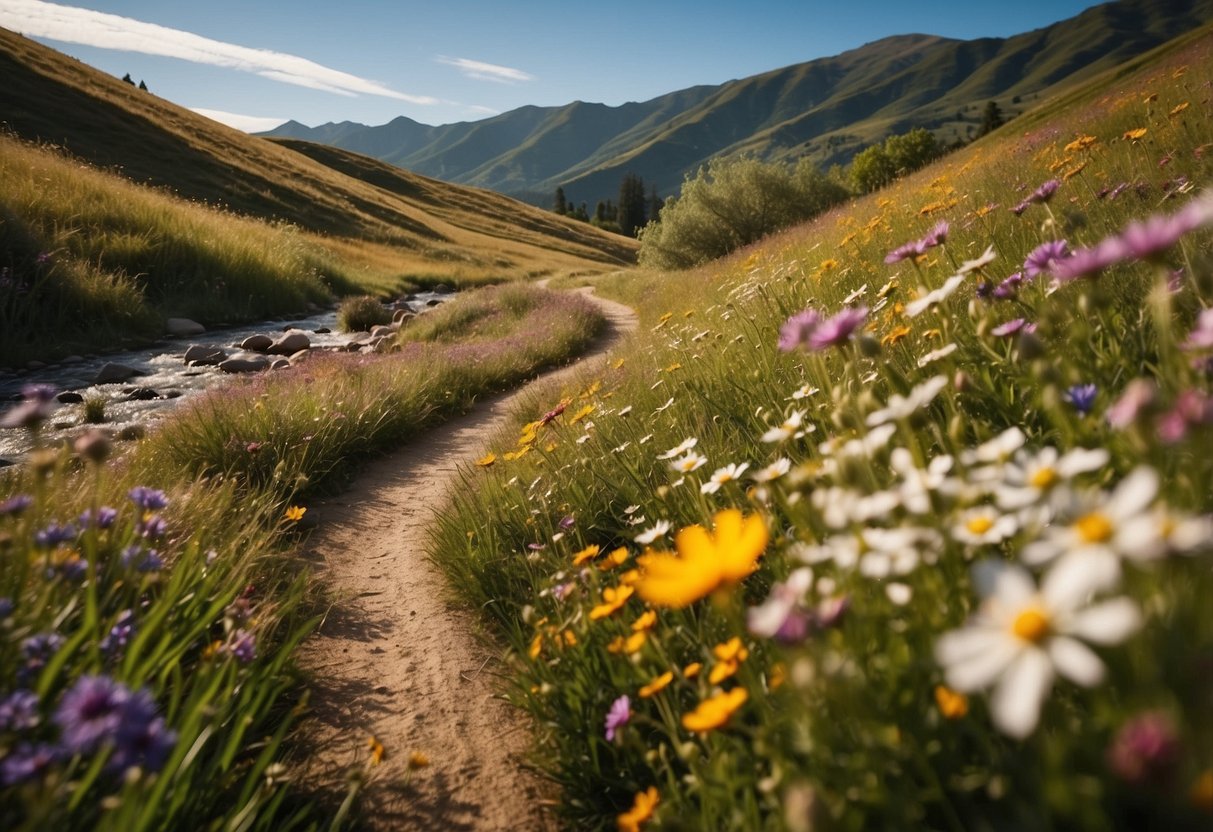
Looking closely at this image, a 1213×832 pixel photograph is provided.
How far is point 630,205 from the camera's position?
99688 mm

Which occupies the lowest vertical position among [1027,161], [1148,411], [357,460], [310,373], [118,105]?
[357,460]

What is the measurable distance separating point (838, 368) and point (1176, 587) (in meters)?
2.40

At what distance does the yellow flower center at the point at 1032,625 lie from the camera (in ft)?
2.43

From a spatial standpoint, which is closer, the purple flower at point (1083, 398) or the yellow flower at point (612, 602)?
the purple flower at point (1083, 398)

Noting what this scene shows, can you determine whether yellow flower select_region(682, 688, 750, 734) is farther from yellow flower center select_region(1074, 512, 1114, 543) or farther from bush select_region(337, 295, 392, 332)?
bush select_region(337, 295, 392, 332)

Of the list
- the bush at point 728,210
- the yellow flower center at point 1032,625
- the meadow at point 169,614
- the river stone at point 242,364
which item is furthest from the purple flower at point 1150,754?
the bush at point 728,210

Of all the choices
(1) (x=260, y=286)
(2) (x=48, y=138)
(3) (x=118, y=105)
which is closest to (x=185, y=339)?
(1) (x=260, y=286)

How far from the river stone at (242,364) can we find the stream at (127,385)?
0.46 feet

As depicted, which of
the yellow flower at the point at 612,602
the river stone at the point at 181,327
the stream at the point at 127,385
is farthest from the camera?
the river stone at the point at 181,327

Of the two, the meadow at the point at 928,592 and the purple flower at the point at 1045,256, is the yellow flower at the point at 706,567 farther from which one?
the purple flower at the point at 1045,256

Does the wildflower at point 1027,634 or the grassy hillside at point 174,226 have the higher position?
the grassy hillside at point 174,226

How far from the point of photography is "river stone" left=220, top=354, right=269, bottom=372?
984 cm

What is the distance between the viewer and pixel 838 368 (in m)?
3.41

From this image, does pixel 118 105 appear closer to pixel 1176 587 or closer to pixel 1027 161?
pixel 1027 161
